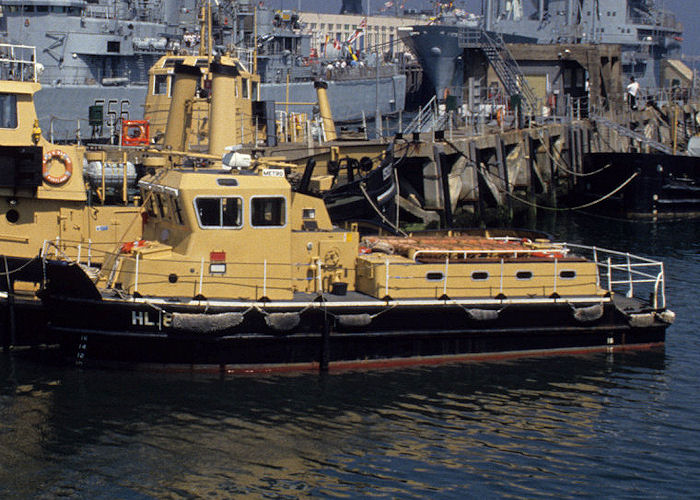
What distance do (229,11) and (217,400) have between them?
130ft

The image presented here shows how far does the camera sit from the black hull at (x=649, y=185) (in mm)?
44562

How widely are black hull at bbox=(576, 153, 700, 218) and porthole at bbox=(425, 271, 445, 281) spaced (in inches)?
1042

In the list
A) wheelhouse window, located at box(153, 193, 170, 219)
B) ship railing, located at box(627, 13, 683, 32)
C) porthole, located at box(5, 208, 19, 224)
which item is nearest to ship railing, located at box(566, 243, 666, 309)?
wheelhouse window, located at box(153, 193, 170, 219)

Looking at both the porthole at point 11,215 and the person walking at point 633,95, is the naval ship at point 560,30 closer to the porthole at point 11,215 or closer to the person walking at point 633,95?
the person walking at point 633,95

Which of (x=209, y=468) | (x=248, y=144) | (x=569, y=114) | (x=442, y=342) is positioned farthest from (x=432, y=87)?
(x=209, y=468)

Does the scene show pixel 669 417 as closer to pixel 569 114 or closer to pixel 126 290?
pixel 126 290

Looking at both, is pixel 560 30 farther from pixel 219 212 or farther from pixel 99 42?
pixel 219 212

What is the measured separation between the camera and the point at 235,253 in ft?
63.9

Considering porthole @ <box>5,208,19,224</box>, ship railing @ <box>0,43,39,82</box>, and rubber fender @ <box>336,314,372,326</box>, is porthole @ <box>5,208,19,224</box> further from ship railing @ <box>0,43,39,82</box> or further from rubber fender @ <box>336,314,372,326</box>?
rubber fender @ <box>336,314,372,326</box>

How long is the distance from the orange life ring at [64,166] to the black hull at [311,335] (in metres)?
3.67

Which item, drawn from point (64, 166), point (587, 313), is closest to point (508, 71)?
point (587, 313)

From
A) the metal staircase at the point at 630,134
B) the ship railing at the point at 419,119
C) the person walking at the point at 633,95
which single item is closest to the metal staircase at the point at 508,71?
the metal staircase at the point at 630,134

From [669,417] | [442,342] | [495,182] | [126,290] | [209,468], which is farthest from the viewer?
[495,182]

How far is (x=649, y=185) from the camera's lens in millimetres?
44625
